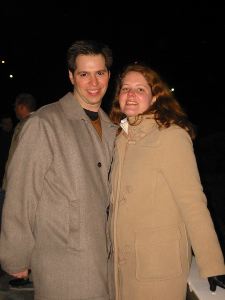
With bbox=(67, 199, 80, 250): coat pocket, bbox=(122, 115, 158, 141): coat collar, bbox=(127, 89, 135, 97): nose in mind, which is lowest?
bbox=(67, 199, 80, 250): coat pocket

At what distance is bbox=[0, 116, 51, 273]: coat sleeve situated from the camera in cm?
218

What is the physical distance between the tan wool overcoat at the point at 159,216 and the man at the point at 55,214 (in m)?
0.16

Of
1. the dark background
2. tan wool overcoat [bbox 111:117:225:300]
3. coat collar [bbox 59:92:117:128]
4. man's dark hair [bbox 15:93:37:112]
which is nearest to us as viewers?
tan wool overcoat [bbox 111:117:225:300]

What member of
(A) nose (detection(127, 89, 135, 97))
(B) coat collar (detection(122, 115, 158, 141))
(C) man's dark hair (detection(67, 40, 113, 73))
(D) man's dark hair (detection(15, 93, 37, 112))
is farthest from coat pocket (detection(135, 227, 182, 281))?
(D) man's dark hair (detection(15, 93, 37, 112))

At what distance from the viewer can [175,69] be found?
32531 millimetres

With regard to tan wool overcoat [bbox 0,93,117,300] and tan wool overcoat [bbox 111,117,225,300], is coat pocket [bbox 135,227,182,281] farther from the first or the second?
tan wool overcoat [bbox 0,93,117,300]

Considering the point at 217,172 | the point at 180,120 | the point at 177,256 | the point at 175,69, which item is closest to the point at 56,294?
the point at 177,256

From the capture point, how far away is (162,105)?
2680 mm

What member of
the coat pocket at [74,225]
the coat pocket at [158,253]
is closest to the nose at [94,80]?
the coat pocket at [74,225]

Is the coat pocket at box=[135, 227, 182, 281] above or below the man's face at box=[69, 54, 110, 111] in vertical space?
below

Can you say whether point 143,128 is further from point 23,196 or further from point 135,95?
point 23,196

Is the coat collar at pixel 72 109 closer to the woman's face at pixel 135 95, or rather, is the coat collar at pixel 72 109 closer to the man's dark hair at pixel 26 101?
the woman's face at pixel 135 95

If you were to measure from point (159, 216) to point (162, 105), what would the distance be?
0.84 metres

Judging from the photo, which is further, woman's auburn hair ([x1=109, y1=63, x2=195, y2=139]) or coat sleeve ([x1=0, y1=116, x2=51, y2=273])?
woman's auburn hair ([x1=109, y1=63, x2=195, y2=139])
